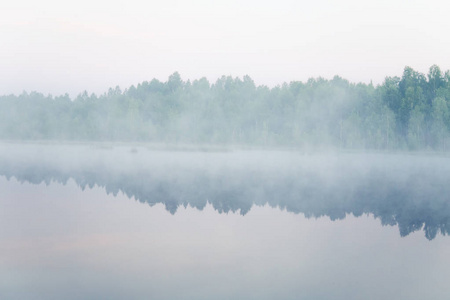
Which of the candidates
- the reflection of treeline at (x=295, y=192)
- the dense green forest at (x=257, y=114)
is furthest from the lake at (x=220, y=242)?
the dense green forest at (x=257, y=114)

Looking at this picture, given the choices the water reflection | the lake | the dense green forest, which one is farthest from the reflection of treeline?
the dense green forest

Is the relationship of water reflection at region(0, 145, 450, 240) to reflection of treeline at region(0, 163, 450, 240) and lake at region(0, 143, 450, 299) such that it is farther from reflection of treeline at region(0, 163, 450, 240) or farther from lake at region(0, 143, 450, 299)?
lake at region(0, 143, 450, 299)

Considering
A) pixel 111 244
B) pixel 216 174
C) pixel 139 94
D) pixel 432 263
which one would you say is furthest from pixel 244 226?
pixel 139 94

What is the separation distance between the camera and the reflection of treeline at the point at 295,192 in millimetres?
22375

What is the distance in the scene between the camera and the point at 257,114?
120 m

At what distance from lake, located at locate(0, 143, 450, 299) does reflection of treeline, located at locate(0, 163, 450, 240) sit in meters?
0.12

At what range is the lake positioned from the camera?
37.3 feet

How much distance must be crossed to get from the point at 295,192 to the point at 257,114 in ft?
299

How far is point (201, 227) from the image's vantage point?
60.9ft

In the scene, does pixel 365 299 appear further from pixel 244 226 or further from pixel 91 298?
pixel 244 226

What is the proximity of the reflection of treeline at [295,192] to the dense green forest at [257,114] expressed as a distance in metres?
46.6

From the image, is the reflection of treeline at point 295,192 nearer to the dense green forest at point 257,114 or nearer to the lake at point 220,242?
the lake at point 220,242

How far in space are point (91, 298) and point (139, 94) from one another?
482 ft

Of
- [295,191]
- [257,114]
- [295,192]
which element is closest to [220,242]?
[295,192]
